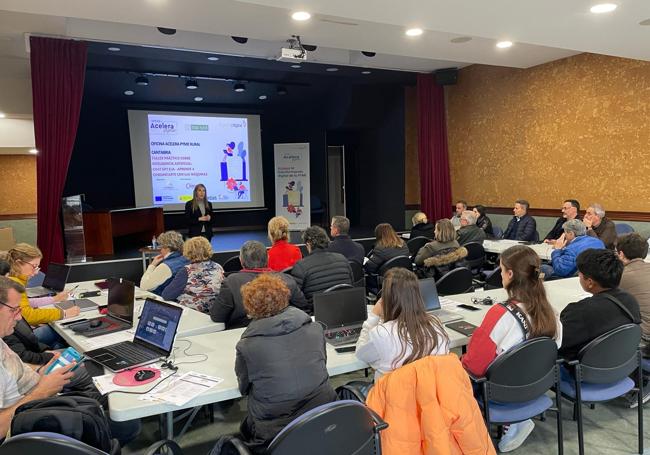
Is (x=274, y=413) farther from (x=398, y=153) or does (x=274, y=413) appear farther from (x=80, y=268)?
(x=398, y=153)

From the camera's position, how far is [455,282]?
4.18 meters

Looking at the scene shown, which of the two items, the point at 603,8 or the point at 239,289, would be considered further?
the point at 603,8

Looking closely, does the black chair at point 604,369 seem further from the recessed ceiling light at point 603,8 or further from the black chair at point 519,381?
the recessed ceiling light at point 603,8

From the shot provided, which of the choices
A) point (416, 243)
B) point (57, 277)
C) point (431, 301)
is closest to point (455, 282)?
point (431, 301)

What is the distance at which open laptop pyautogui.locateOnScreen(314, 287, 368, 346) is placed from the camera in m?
2.71

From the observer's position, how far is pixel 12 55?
23.7 ft

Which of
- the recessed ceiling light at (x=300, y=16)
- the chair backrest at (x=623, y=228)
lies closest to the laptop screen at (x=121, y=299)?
the recessed ceiling light at (x=300, y=16)

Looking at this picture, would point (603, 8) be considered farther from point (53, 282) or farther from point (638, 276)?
point (53, 282)

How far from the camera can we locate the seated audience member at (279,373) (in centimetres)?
184

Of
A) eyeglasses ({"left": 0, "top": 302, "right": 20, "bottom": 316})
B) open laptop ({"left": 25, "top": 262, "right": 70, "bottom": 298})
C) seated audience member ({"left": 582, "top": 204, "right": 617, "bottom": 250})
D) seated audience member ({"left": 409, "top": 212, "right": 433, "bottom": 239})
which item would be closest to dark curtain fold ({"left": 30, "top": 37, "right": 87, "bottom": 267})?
open laptop ({"left": 25, "top": 262, "right": 70, "bottom": 298})

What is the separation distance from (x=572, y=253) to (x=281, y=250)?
110 inches

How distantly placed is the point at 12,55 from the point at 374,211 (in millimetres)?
7537

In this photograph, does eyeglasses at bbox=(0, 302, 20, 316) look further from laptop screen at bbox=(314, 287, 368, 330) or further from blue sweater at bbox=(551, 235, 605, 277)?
blue sweater at bbox=(551, 235, 605, 277)

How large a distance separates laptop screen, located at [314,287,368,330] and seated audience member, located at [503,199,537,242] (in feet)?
15.5
